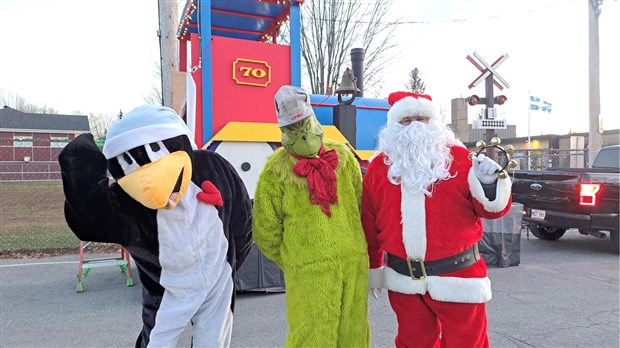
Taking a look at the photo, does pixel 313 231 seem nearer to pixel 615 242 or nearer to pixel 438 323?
pixel 438 323

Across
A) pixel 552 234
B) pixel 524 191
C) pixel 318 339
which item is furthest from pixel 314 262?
pixel 552 234

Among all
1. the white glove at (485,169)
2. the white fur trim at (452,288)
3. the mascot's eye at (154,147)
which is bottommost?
the white fur trim at (452,288)

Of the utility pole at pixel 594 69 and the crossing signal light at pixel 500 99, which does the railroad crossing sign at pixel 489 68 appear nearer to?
the crossing signal light at pixel 500 99

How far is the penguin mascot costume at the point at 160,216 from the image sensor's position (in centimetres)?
169

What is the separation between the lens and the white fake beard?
2123 mm

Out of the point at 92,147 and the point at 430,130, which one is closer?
the point at 92,147

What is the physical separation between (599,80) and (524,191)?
21.1ft

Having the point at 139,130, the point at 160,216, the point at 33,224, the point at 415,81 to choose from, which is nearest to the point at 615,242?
the point at 160,216

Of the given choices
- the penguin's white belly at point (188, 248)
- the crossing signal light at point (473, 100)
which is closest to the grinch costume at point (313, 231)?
the penguin's white belly at point (188, 248)

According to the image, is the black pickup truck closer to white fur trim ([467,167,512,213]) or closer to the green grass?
white fur trim ([467,167,512,213])

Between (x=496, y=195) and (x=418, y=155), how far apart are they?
420mm

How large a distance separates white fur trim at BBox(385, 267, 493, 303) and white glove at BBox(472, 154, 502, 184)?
1.67 feet

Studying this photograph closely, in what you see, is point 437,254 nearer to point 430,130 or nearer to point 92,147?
point 430,130

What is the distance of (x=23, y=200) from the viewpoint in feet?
43.0
